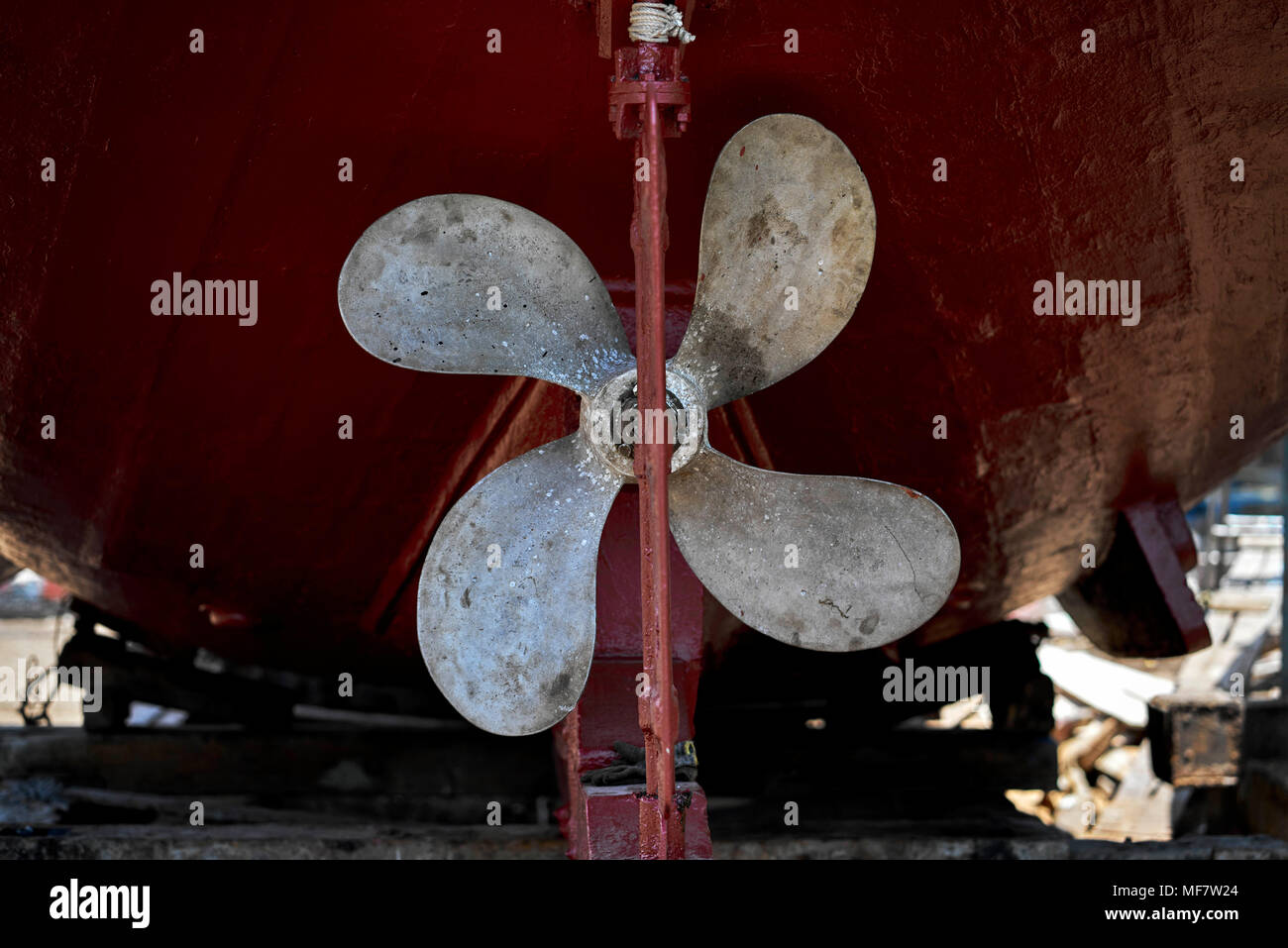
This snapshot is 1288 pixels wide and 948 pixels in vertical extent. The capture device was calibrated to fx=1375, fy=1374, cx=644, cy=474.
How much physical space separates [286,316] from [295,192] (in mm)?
274

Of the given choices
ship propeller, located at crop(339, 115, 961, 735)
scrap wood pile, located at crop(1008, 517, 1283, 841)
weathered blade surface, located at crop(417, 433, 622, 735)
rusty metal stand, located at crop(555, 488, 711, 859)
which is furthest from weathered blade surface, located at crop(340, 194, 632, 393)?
scrap wood pile, located at crop(1008, 517, 1283, 841)

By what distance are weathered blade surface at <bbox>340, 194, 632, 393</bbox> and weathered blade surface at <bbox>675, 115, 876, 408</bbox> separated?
183 mm

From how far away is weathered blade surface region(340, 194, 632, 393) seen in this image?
7.75 ft

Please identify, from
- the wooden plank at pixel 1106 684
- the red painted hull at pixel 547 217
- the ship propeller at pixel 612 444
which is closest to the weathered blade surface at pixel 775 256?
the ship propeller at pixel 612 444

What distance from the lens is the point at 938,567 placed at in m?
2.50

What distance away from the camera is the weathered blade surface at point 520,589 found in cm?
240

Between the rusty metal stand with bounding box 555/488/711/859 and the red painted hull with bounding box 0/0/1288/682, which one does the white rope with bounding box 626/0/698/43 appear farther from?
the rusty metal stand with bounding box 555/488/711/859

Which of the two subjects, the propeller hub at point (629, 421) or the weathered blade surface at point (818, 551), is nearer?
the propeller hub at point (629, 421)

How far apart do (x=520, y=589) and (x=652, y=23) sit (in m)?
0.99

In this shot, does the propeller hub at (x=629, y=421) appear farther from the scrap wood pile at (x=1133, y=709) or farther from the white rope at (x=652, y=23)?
the scrap wood pile at (x=1133, y=709)

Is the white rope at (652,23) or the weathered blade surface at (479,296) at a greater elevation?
the white rope at (652,23)

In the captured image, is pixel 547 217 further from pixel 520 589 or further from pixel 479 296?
pixel 520 589

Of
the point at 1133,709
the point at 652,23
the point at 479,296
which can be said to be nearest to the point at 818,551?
the point at 479,296

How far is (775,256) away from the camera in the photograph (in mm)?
2475
